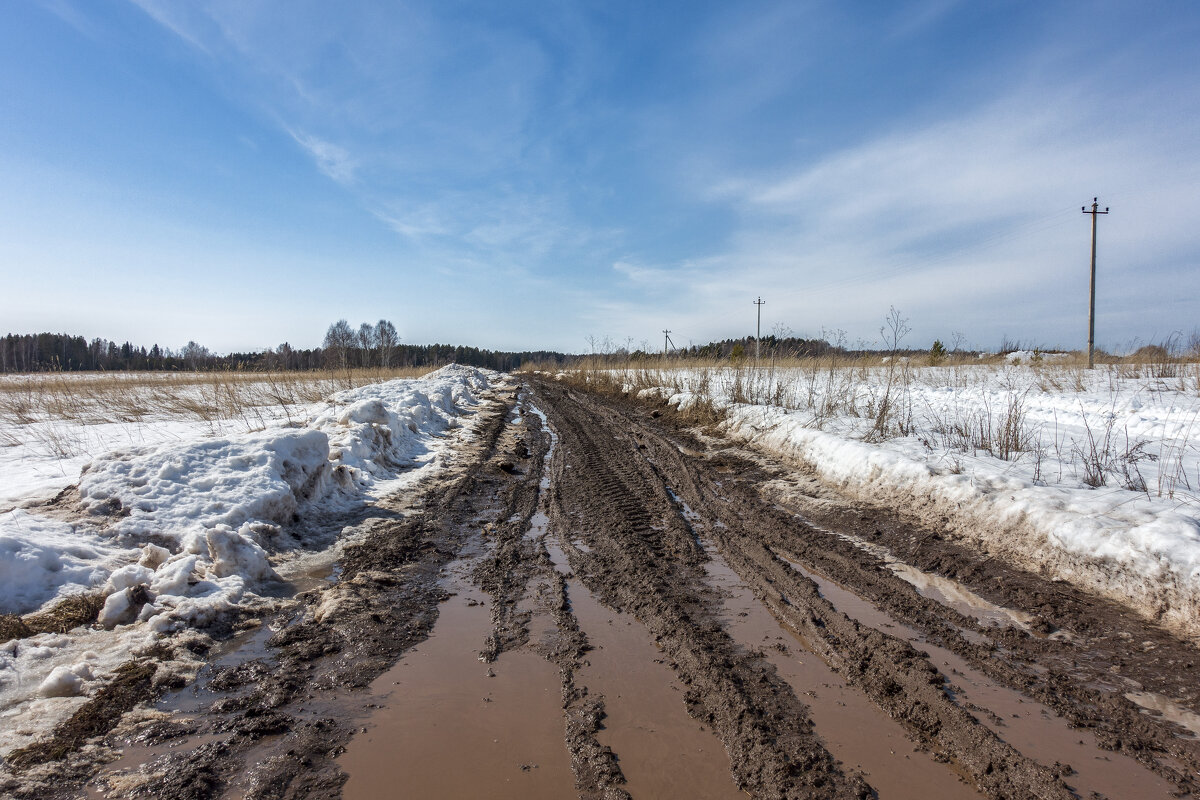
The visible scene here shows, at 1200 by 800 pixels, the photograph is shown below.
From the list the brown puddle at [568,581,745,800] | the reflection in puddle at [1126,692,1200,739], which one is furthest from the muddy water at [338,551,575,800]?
the reflection in puddle at [1126,692,1200,739]

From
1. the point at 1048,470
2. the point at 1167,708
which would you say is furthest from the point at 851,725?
the point at 1048,470

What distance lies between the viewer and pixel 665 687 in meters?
2.88

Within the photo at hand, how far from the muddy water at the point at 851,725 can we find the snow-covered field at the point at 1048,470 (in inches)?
101

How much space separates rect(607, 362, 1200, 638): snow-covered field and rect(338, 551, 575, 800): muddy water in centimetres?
430

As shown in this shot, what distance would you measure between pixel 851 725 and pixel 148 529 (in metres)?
5.36

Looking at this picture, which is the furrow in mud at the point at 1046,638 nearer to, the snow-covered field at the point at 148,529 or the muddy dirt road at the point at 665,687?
the muddy dirt road at the point at 665,687

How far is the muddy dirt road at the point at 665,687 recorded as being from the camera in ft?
7.27

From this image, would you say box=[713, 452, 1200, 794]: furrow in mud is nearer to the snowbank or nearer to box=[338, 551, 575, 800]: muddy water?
the snowbank

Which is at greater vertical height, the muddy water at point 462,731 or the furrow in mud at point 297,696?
the furrow in mud at point 297,696

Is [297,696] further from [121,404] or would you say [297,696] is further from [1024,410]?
[121,404]

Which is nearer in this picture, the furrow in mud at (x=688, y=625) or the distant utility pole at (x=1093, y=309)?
the furrow in mud at (x=688, y=625)

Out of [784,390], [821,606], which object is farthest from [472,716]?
[784,390]

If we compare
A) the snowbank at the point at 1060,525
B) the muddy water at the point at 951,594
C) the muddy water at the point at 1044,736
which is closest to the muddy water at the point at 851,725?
the muddy water at the point at 1044,736

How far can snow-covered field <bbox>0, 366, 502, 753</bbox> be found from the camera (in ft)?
9.35
